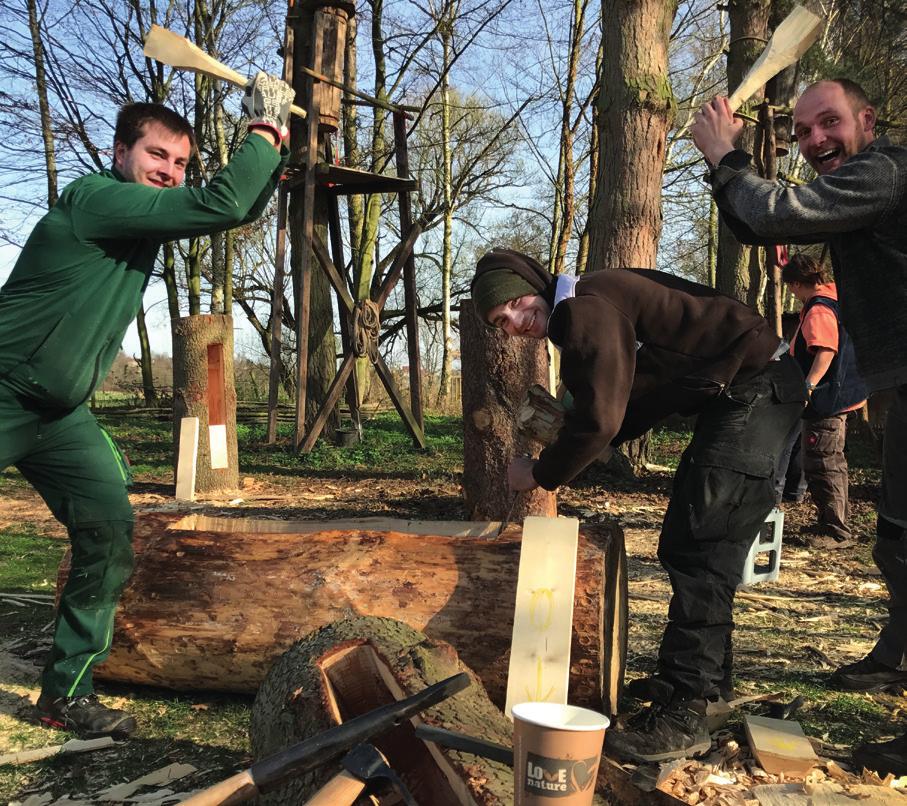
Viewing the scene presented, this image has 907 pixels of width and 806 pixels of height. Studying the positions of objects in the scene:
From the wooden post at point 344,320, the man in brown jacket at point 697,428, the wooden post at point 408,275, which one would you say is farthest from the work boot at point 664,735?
the wooden post at point 344,320

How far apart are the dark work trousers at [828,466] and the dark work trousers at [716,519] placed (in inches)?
126

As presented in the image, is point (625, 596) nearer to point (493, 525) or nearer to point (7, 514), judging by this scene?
point (493, 525)

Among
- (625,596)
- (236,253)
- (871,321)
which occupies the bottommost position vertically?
(625,596)

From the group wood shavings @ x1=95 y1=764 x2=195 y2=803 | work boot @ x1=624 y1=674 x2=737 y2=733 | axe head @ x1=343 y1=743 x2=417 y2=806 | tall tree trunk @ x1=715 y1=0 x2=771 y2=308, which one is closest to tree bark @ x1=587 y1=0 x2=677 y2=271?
tall tree trunk @ x1=715 y1=0 x2=771 y2=308

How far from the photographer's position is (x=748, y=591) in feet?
15.3

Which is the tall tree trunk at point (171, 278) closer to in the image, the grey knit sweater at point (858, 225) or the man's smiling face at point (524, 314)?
the man's smiling face at point (524, 314)

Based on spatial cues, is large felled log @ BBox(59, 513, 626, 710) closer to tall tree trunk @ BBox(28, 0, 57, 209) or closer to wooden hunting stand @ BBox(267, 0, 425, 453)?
wooden hunting stand @ BBox(267, 0, 425, 453)

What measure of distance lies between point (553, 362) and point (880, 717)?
3017 mm

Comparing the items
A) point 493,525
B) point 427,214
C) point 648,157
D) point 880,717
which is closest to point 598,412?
A: point 493,525

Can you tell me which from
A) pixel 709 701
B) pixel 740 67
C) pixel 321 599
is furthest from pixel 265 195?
pixel 740 67

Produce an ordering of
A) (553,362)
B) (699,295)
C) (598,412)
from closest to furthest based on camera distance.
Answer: (598,412)
(699,295)
(553,362)

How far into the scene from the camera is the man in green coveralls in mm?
2713

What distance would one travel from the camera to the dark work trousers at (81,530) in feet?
9.39

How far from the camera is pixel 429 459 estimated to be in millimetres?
9570
